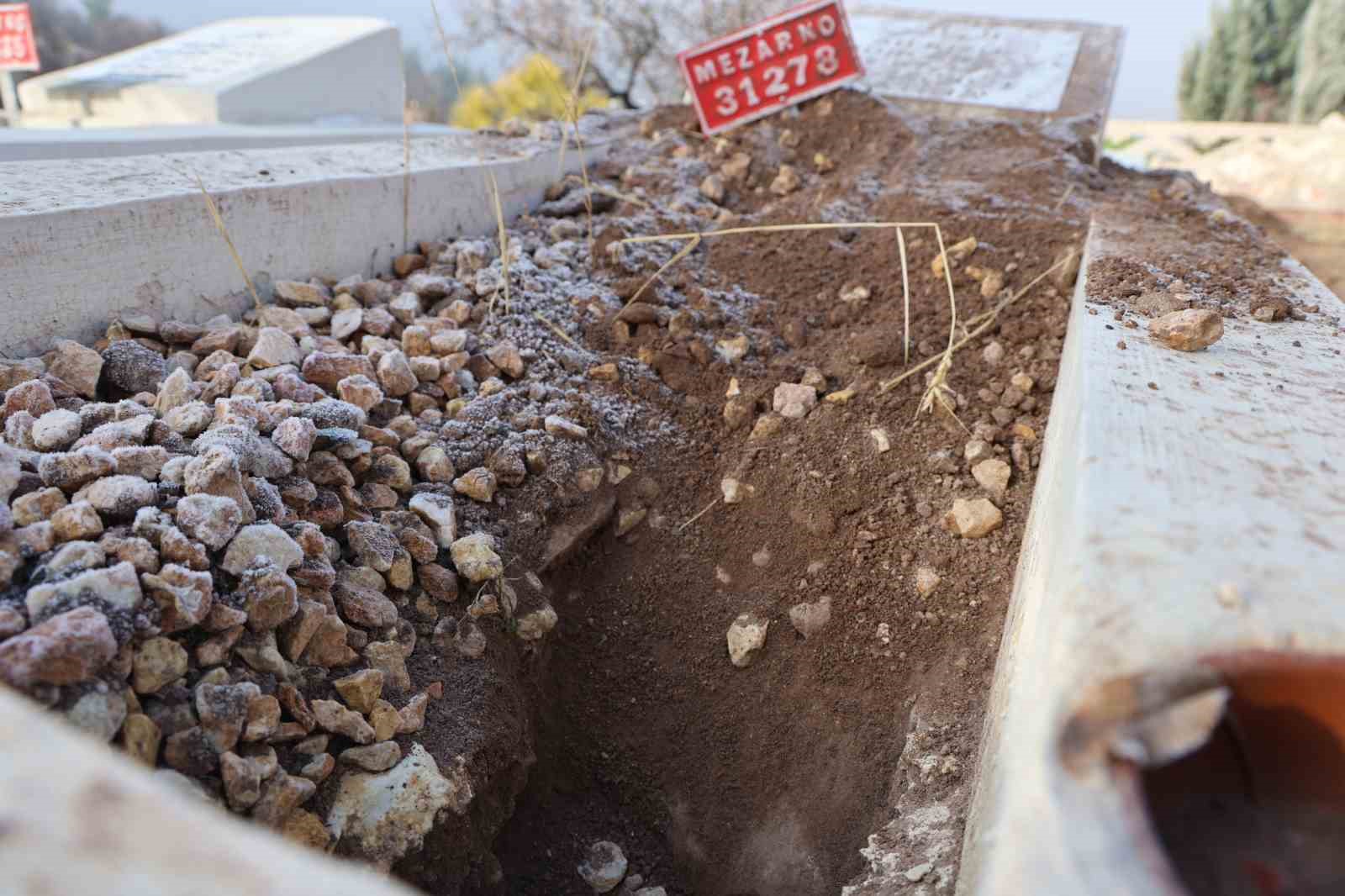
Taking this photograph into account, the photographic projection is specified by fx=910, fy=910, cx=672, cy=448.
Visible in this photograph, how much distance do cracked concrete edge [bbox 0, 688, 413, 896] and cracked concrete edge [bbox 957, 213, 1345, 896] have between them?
0.59m

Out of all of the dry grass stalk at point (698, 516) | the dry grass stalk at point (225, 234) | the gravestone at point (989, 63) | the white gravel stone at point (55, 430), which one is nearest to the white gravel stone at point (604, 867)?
the dry grass stalk at point (698, 516)

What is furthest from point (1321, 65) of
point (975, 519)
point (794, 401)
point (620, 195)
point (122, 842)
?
point (122, 842)

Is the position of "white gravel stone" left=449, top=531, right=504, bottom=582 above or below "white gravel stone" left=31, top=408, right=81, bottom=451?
below

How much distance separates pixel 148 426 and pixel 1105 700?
1571mm

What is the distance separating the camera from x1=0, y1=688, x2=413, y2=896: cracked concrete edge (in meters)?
0.62

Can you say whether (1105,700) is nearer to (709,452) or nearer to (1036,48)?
(709,452)

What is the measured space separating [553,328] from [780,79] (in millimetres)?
1984

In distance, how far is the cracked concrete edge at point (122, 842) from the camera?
0.62 meters

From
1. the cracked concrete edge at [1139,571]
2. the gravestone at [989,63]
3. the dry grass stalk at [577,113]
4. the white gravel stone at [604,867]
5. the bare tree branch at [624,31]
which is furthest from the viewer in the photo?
the bare tree branch at [624,31]

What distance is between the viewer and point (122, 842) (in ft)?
2.10

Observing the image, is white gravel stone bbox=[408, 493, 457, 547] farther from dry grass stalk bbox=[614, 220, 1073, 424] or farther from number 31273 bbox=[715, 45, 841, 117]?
number 31273 bbox=[715, 45, 841, 117]

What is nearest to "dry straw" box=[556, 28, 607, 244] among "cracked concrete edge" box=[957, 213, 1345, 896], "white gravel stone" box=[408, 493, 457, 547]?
"white gravel stone" box=[408, 493, 457, 547]

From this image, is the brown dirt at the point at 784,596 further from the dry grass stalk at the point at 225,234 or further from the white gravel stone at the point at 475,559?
the dry grass stalk at the point at 225,234

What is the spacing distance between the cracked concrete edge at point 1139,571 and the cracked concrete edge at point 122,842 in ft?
1.93
